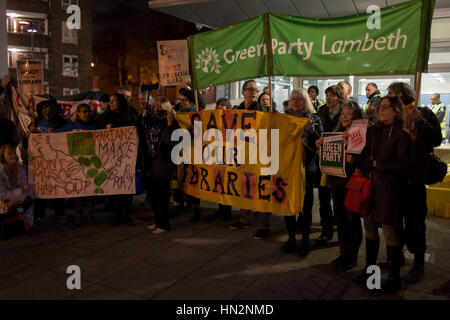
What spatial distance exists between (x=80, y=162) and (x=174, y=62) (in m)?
2.89

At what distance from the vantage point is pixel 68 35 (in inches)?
1507

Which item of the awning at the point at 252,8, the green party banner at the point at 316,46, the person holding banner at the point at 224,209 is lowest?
the person holding banner at the point at 224,209

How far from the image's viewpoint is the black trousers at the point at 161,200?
5852 millimetres

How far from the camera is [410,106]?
4.17 meters

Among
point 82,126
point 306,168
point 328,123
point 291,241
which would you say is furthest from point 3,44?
point 291,241

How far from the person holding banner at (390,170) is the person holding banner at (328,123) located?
1.23 m

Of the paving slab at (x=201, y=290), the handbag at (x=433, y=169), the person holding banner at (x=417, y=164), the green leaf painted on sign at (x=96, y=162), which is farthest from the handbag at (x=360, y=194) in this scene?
the green leaf painted on sign at (x=96, y=162)

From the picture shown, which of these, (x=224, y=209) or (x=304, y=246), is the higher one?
(x=224, y=209)

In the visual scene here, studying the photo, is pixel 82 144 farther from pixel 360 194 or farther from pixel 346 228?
pixel 360 194

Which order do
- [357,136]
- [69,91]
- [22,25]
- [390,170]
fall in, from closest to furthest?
[390,170] < [357,136] < [22,25] < [69,91]

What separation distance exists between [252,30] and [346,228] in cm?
281

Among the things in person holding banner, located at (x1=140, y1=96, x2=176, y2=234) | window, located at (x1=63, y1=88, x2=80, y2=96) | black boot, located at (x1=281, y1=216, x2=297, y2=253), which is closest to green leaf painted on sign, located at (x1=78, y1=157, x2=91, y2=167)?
person holding banner, located at (x1=140, y1=96, x2=176, y2=234)

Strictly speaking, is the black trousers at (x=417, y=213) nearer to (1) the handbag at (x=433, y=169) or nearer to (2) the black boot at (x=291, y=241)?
(1) the handbag at (x=433, y=169)

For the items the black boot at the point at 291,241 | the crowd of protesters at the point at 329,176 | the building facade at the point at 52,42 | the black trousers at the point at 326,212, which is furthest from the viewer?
the building facade at the point at 52,42
